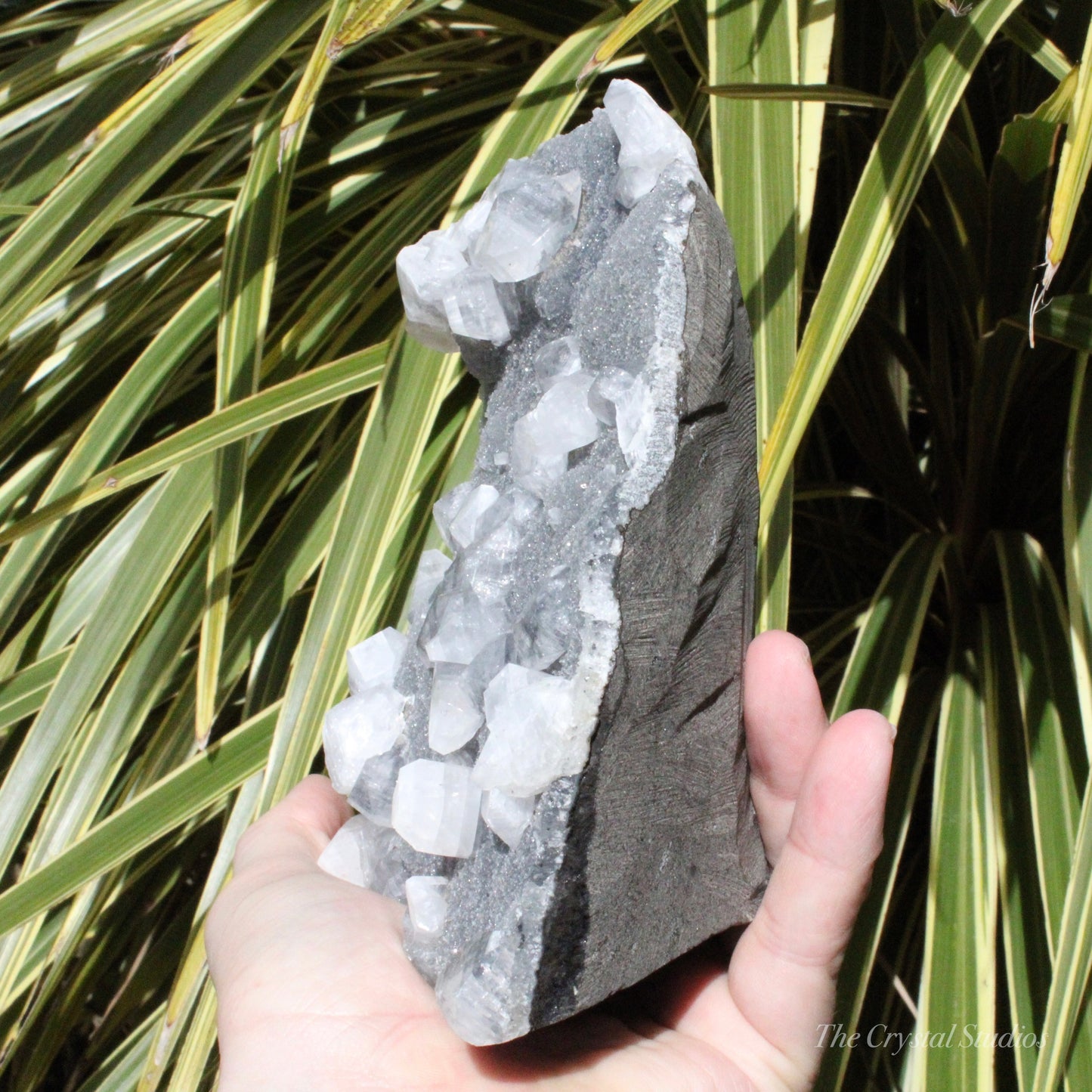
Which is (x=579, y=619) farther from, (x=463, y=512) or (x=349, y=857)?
(x=349, y=857)

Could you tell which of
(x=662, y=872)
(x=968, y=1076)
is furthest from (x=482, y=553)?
Result: (x=968, y=1076)

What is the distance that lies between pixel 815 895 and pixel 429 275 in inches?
16.4

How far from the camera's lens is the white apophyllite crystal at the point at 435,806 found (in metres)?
0.55

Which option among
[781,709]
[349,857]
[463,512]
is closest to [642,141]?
[463,512]

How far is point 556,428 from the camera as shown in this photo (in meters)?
0.54

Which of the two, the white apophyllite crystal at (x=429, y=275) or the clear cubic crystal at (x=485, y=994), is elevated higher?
the white apophyllite crystal at (x=429, y=275)

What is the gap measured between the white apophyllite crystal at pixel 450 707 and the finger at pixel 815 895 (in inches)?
7.4

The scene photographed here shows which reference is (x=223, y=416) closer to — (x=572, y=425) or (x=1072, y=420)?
(x=572, y=425)

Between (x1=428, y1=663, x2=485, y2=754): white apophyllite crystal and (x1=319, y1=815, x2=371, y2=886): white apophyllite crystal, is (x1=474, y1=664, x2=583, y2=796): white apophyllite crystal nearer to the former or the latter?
(x1=428, y1=663, x2=485, y2=754): white apophyllite crystal

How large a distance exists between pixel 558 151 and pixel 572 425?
0.61 feet

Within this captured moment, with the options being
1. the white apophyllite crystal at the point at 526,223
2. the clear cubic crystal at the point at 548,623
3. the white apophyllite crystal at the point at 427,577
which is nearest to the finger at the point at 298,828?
the white apophyllite crystal at the point at 427,577

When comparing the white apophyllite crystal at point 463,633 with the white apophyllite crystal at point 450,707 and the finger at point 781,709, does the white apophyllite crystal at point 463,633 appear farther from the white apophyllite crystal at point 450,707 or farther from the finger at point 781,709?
the finger at point 781,709

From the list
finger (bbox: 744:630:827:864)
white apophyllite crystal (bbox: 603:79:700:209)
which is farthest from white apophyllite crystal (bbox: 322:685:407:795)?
white apophyllite crystal (bbox: 603:79:700:209)

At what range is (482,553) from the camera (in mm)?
570
